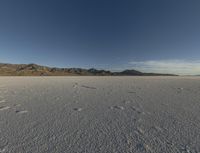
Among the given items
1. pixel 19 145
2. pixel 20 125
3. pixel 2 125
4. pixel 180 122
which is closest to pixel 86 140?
pixel 19 145

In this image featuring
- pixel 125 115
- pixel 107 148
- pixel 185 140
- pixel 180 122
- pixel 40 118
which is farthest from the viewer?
pixel 125 115

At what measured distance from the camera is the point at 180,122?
10.1 feet

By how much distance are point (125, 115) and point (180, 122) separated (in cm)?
129

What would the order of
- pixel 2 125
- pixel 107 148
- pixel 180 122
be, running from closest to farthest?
pixel 107 148 → pixel 2 125 → pixel 180 122

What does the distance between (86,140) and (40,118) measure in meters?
1.63

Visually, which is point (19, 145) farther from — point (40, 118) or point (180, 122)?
point (180, 122)

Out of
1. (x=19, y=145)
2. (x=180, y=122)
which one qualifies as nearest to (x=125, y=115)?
(x=180, y=122)

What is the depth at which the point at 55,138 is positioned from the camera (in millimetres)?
2307

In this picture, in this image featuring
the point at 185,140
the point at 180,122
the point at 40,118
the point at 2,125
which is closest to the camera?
the point at 185,140

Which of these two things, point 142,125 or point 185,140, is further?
point 142,125

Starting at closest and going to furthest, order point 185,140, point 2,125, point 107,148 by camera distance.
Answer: point 107,148, point 185,140, point 2,125

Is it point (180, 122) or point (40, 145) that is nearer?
point (40, 145)

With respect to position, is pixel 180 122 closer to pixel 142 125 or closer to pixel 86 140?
pixel 142 125

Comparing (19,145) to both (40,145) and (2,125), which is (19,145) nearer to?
(40,145)
